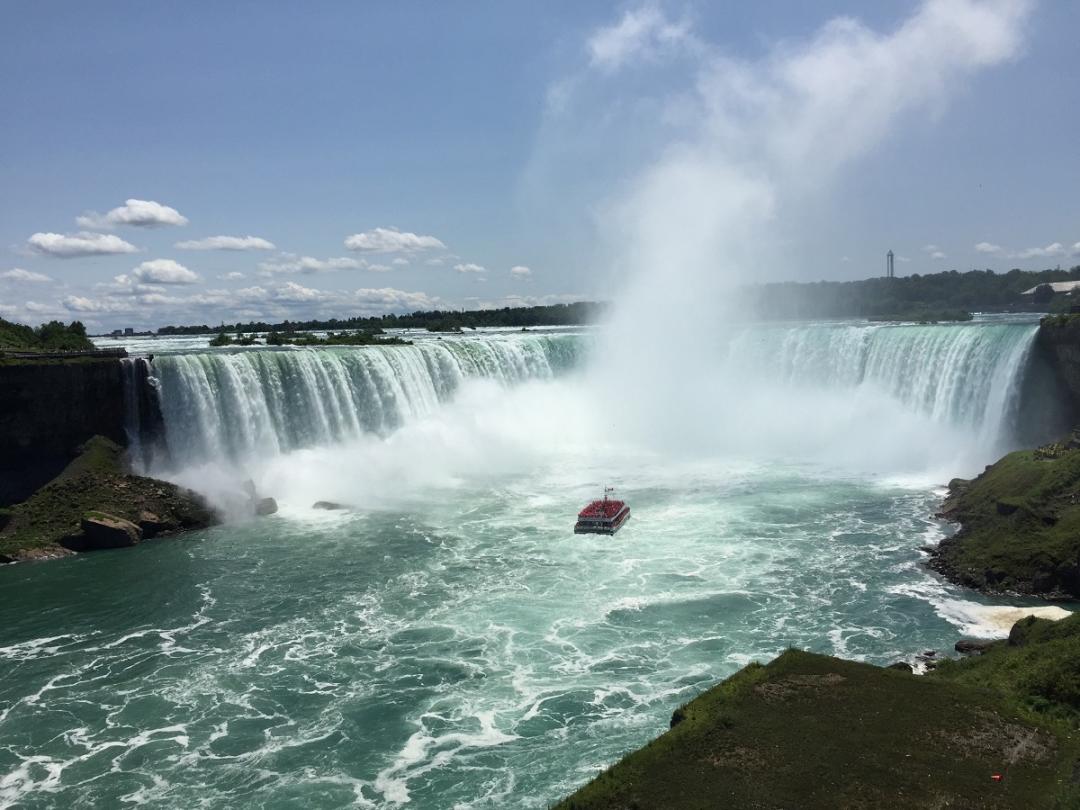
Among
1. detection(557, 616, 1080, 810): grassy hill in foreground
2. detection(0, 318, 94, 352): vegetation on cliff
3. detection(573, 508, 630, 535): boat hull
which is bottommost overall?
detection(573, 508, 630, 535): boat hull

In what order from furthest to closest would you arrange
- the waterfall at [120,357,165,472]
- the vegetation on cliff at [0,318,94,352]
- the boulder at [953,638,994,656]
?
the vegetation on cliff at [0,318,94,352] → the waterfall at [120,357,165,472] → the boulder at [953,638,994,656]

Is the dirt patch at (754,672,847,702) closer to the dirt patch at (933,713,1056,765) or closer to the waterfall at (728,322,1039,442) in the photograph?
the dirt patch at (933,713,1056,765)

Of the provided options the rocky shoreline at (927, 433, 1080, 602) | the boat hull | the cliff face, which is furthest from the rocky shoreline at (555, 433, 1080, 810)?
the cliff face

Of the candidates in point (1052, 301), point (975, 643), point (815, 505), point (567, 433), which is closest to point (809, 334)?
point (567, 433)

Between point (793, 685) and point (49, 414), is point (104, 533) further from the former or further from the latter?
point (793, 685)

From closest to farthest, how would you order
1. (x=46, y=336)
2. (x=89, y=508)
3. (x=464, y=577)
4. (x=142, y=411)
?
→ (x=464, y=577), (x=89, y=508), (x=142, y=411), (x=46, y=336)

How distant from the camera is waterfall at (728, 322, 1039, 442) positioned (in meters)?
31.3

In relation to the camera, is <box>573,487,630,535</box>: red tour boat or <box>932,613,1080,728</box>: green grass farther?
<box>573,487,630,535</box>: red tour boat

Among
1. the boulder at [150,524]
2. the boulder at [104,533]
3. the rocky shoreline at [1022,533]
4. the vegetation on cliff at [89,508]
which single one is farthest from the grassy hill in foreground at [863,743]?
the vegetation on cliff at [89,508]

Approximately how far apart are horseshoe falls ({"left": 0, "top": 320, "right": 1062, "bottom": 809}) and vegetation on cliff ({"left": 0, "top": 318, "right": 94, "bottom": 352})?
45.8 feet

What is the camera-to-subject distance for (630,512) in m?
26.2

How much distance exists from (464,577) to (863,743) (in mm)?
12139

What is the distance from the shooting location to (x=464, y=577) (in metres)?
20.5

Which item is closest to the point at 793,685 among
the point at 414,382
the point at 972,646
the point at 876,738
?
the point at 876,738
